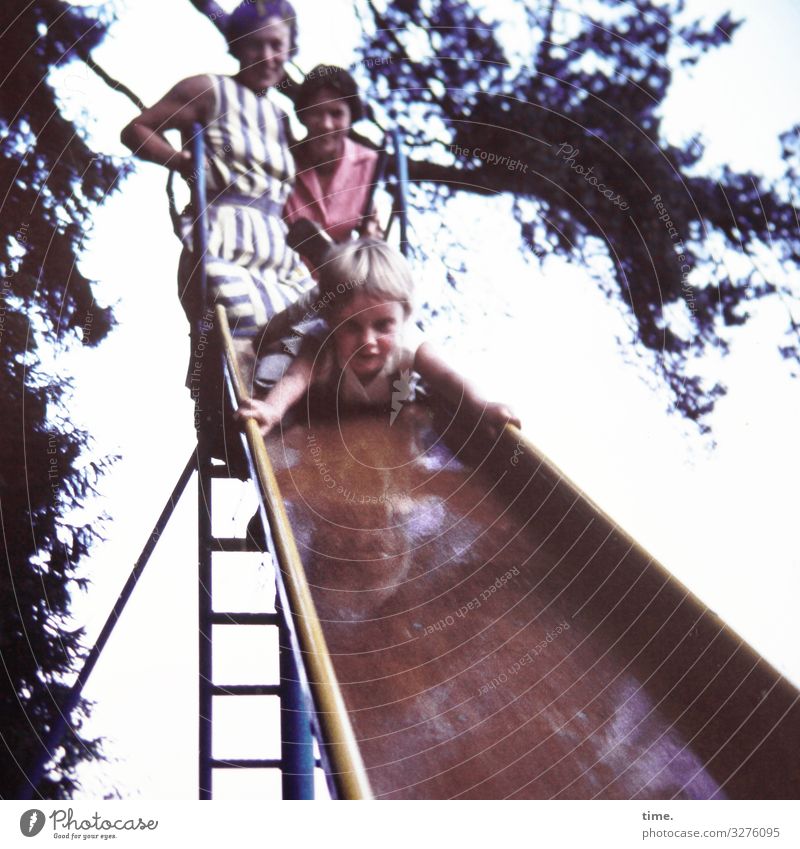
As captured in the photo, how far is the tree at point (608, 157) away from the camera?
26.9 inches

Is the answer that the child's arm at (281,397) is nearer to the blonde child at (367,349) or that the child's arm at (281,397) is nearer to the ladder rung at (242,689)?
the blonde child at (367,349)

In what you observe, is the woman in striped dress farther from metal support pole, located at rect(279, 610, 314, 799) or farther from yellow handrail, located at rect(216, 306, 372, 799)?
metal support pole, located at rect(279, 610, 314, 799)

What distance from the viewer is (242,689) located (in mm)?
592

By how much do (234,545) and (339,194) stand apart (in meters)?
0.29

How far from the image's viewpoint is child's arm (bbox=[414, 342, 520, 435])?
69 centimetres

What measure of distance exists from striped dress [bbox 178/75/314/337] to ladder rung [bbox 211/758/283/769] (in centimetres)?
31

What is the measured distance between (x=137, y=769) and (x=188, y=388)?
263 mm

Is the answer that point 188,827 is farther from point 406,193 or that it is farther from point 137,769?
point 406,193

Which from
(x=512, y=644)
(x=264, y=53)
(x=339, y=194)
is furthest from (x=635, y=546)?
(x=264, y=53)

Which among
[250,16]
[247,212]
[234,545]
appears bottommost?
[234,545]

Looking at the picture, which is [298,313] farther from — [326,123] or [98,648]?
[98,648]

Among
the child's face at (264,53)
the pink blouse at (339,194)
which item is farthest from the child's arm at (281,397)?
the child's face at (264,53)

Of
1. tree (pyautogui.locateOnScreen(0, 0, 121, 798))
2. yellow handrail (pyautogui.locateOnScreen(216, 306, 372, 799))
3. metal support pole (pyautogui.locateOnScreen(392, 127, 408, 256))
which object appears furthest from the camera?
metal support pole (pyautogui.locateOnScreen(392, 127, 408, 256))

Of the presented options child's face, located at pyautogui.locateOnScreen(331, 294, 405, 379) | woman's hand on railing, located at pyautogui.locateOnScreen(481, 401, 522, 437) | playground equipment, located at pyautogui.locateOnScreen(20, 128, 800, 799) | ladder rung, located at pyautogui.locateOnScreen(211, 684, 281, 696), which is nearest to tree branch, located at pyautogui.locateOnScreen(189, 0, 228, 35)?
playground equipment, located at pyautogui.locateOnScreen(20, 128, 800, 799)
